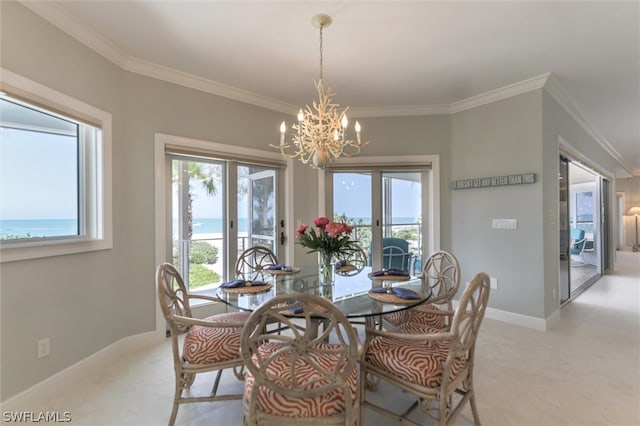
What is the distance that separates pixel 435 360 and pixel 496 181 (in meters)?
2.71

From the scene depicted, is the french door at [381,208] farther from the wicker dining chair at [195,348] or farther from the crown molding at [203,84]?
the wicker dining chair at [195,348]

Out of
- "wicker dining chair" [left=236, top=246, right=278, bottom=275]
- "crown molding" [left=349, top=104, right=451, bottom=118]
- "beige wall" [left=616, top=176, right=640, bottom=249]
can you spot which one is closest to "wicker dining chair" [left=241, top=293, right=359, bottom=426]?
"wicker dining chair" [left=236, top=246, right=278, bottom=275]

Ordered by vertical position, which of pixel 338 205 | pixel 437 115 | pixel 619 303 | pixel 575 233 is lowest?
pixel 619 303

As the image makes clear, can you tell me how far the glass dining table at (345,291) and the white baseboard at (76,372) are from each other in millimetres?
1307

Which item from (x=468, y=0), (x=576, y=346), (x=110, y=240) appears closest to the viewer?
(x=468, y=0)

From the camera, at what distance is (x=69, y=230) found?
237 cm

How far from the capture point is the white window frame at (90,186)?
83.0 inches

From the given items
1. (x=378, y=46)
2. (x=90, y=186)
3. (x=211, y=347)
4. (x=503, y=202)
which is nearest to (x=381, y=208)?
(x=503, y=202)

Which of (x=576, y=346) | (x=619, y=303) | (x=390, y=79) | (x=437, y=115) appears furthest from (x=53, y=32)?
(x=619, y=303)

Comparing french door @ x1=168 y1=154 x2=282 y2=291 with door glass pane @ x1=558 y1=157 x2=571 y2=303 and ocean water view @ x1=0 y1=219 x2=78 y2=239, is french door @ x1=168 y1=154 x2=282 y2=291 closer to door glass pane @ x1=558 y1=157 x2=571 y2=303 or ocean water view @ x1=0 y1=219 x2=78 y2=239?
ocean water view @ x1=0 y1=219 x2=78 y2=239

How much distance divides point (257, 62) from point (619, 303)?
5.66m

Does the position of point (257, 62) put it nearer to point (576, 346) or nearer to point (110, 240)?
point (110, 240)

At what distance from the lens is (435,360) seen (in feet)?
4.95

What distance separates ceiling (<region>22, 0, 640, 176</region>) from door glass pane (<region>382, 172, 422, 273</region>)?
3.56 feet
